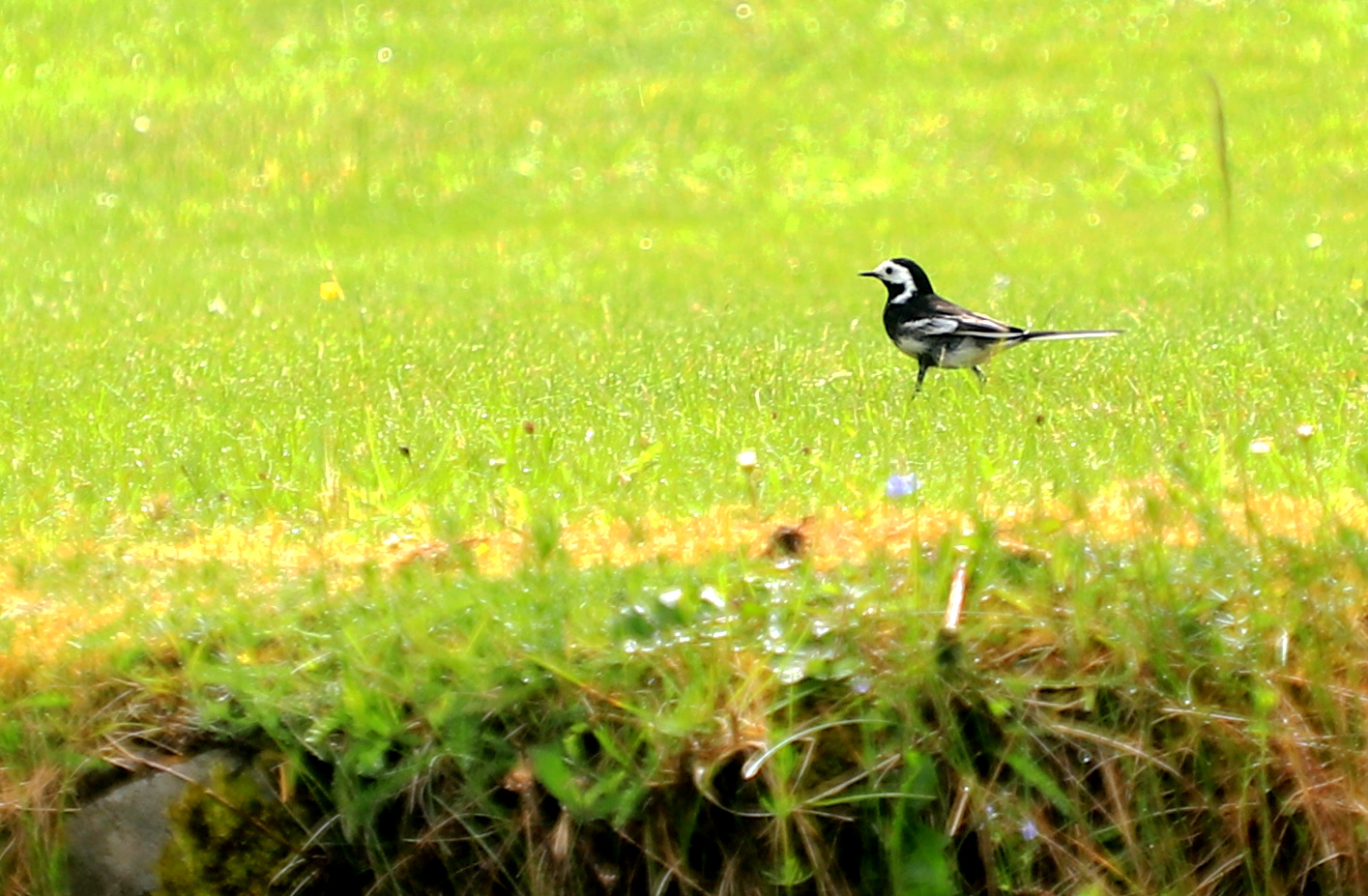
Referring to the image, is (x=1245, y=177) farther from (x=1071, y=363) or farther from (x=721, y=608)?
(x=721, y=608)

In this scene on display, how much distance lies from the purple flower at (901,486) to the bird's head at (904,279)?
4.37 m

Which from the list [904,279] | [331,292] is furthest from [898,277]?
[331,292]

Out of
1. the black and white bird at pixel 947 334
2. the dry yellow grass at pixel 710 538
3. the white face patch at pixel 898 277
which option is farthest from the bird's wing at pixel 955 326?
the dry yellow grass at pixel 710 538

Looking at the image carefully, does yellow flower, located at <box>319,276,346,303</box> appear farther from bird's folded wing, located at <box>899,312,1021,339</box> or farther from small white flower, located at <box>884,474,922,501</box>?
small white flower, located at <box>884,474,922,501</box>

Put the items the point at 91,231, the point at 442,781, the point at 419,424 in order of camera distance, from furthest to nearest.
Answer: the point at 91,231 → the point at 419,424 → the point at 442,781

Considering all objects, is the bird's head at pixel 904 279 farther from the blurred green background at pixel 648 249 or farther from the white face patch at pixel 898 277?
the blurred green background at pixel 648 249

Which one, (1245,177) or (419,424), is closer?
(419,424)

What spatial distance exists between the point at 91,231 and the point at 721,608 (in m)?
12.6

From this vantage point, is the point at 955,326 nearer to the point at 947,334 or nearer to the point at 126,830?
the point at 947,334

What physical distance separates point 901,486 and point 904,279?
4649mm

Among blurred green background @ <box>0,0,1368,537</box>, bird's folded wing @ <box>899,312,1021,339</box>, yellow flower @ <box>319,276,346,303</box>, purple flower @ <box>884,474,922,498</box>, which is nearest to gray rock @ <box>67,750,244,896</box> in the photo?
blurred green background @ <box>0,0,1368,537</box>

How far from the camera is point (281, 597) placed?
4.17m

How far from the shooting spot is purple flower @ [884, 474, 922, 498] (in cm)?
443

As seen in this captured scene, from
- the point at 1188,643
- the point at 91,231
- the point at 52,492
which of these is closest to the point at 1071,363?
the point at 52,492
